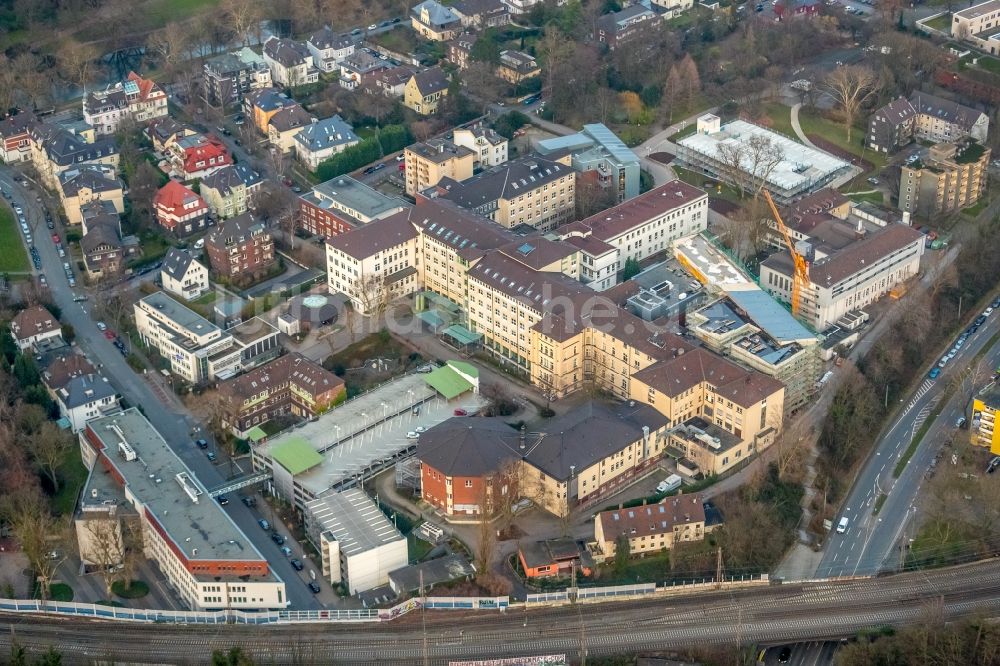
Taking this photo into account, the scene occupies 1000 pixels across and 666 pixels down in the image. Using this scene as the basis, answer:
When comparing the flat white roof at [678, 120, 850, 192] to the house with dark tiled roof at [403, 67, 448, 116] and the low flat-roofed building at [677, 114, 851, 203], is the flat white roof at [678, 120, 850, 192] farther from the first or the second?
the house with dark tiled roof at [403, 67, 448, 116]

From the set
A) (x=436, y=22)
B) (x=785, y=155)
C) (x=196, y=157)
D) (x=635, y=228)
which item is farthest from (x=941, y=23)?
(x=196, y=157)

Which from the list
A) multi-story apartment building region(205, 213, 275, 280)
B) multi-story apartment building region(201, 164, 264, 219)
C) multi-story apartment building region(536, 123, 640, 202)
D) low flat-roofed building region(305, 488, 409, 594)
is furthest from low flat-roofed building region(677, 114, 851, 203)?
low flat-roofed building region(305, 488, 409, 594)

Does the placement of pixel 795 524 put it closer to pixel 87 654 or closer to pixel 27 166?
pixel 87 654

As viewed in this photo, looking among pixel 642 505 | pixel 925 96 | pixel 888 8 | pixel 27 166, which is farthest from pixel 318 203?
pixel 888 8

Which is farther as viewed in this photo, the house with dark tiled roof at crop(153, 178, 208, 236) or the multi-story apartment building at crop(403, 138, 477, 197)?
the multi-story apartment building at crop(403, 138, 477, 197)

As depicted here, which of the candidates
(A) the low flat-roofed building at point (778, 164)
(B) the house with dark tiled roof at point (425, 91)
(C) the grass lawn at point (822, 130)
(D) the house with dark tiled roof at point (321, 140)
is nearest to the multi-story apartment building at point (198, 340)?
(D) the house with dark tiled roof at point (321, 140)

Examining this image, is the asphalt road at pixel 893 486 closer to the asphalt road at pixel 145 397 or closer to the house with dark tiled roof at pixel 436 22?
the asphalt road at pixel 145 397
